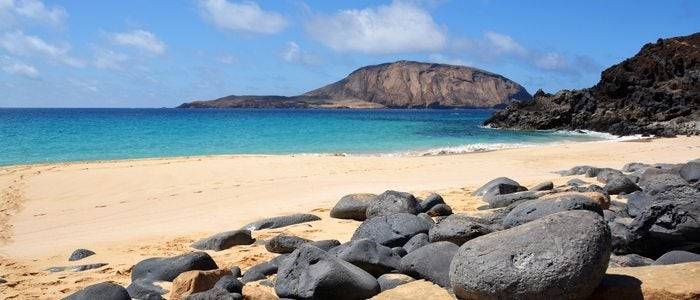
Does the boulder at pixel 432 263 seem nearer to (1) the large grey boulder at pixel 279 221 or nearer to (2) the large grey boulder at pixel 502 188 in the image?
(1) the large grey boulder at pixel 279 221

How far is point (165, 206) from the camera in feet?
41.3

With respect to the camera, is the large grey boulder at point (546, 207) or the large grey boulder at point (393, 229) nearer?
the large grey boulder at point (546, 207)

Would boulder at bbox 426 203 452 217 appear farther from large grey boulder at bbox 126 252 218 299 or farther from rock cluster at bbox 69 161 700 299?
large grey boulder at bbox 126 252 218 299

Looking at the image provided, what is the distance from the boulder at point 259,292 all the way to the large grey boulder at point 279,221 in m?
3.48

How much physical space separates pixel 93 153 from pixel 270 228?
2450 cm

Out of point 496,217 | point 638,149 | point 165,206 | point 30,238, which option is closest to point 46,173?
point 165,206

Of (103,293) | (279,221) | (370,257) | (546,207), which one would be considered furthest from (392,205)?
(103,293)

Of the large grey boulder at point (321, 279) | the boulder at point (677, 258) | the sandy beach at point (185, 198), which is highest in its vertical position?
the boulder at point (677, 258)

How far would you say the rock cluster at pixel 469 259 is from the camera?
428 centimetres

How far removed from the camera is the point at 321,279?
5.00 metres

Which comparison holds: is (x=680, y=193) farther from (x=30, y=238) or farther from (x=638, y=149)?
(x=638, y=149)

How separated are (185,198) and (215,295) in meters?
8.90

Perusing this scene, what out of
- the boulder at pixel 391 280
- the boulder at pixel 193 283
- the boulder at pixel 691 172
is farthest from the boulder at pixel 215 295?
the boulder at pixel 691 172

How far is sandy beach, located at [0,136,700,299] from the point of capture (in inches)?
307
